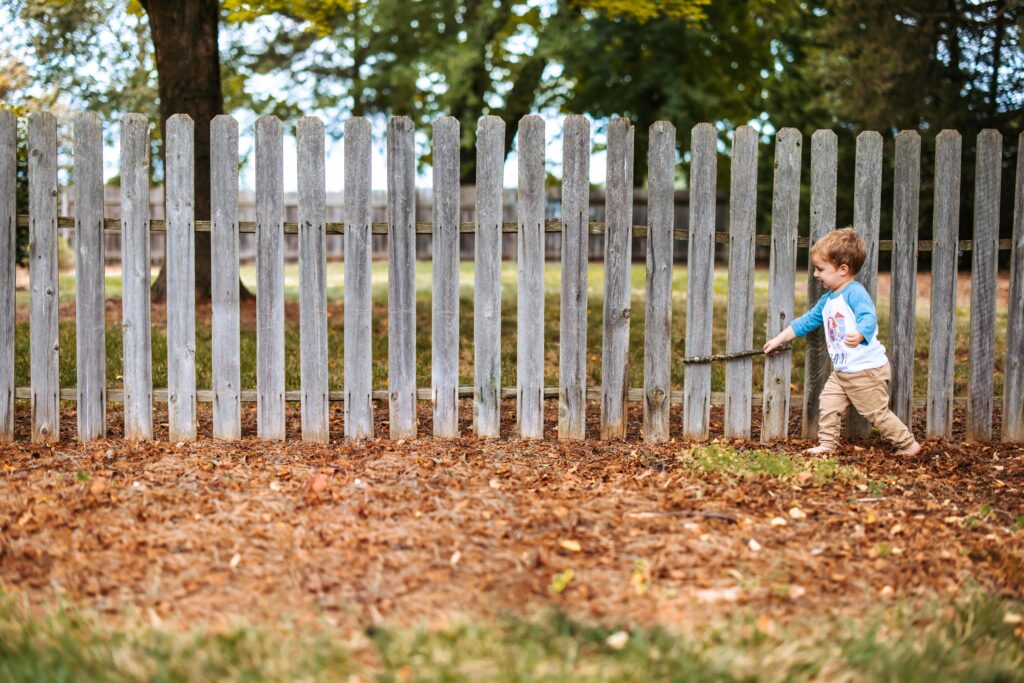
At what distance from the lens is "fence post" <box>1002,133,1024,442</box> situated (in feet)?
19.9

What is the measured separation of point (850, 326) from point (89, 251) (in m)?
4.22

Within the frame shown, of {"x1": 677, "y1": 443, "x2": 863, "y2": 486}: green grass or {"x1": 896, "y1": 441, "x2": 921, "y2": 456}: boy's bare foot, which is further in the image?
{"x1": 896, "y1": 441, "x2": 921, "y2": 456}: boy's bare foot

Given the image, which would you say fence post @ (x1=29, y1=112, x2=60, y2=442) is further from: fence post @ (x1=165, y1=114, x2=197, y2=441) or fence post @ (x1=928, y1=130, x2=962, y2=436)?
fence post @ (x1=928, y1=130, x2=962, y2=436)

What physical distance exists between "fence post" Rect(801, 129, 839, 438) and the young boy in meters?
0.16

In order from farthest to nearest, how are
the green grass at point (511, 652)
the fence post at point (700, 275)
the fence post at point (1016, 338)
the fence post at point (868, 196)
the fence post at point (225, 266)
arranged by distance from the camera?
the fence post at point (1016, 338) < the fence post at point (868, 196) < the fence post at point (700, 275) < the fence post at point (225, 266) < the green grass at point (511, 652)

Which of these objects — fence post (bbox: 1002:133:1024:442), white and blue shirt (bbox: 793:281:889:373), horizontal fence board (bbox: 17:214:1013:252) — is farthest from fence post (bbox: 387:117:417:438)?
fence post (bbox: 1002:133:1024:442)

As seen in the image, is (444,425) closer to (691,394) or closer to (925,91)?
(691,394)

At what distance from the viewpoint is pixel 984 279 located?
6043 millimetres

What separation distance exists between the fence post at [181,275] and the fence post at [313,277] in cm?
60

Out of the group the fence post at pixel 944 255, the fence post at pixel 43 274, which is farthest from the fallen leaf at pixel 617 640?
the fence post at pixel 43 274

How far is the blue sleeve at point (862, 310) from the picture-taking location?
554cm

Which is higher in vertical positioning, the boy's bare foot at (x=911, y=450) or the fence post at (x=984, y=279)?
the fence post at (x=984, y=279)

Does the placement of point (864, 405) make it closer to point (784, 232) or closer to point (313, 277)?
point (784, 232)

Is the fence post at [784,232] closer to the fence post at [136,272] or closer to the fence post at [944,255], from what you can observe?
the fence post at [944,255]
